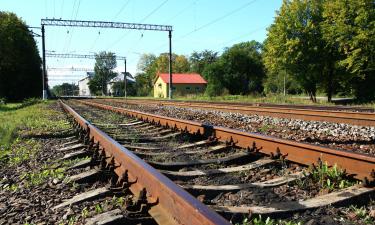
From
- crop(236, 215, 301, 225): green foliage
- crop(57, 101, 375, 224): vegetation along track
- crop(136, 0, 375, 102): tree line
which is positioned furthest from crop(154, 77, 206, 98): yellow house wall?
crop(236, 215, 301, 225): green foliage

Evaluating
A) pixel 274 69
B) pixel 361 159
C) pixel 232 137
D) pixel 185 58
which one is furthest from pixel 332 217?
pixel 185 58

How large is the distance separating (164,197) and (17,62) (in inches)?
2267

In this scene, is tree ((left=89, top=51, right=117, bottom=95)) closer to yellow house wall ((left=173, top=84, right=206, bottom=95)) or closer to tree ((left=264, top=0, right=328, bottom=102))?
yellow house wall ((left=173, top=84, right=206, bottom=95))

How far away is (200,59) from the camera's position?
406 feet

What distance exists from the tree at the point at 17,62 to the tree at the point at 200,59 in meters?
60.1

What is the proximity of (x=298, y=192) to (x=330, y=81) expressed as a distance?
43.7 meters

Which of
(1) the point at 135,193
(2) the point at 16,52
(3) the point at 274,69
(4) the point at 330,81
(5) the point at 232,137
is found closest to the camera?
(1) the point at 135,193

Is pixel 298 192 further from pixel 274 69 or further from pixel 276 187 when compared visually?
pixel 274 69

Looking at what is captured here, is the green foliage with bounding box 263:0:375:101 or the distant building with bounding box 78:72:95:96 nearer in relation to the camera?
the green foliage with bounding box 263:0:375:101

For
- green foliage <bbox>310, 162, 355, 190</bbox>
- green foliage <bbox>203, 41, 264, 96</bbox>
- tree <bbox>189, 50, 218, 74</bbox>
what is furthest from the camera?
tree <bbox>189, 50, 218, 74</bbox>

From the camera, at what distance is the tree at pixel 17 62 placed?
5062cm

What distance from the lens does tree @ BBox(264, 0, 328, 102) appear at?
44.6 metres

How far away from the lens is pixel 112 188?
374cm

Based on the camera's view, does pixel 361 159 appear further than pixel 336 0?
No
